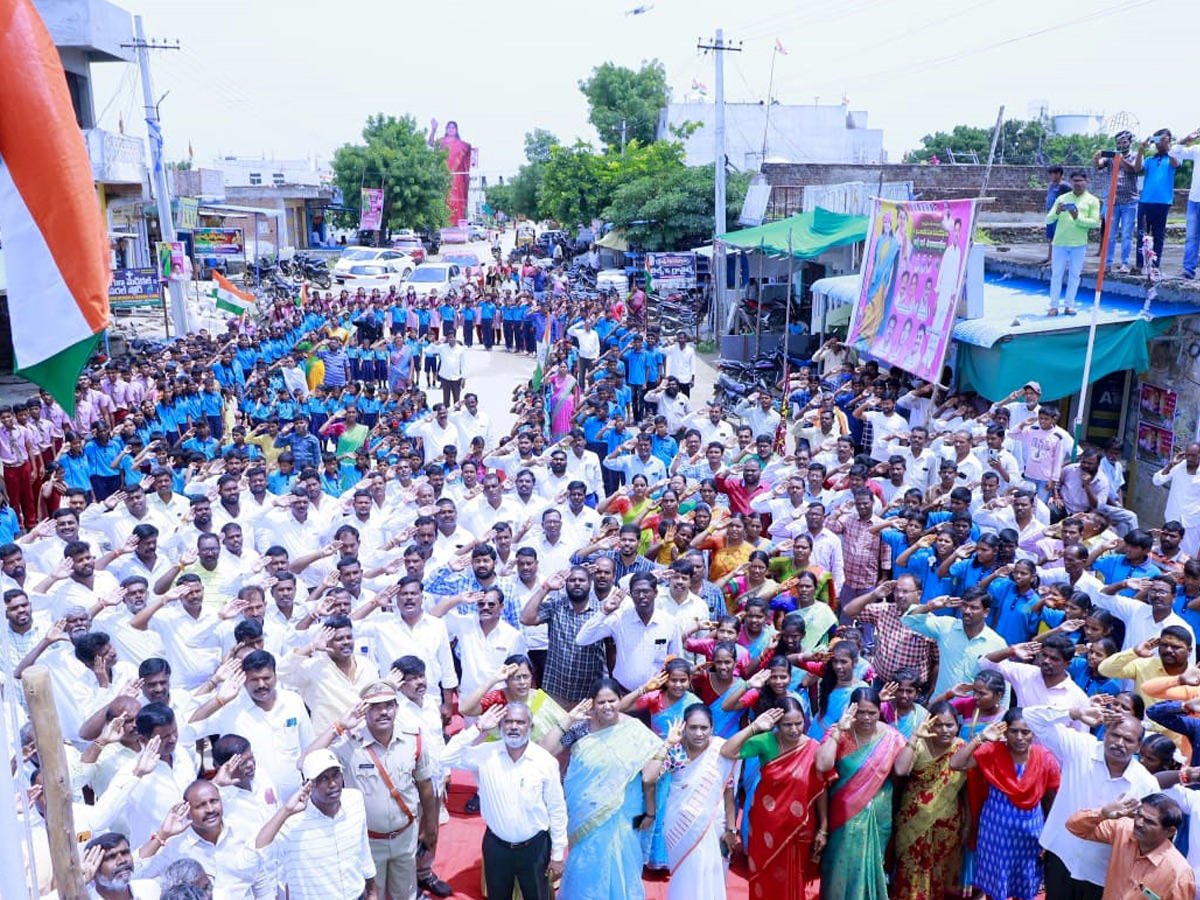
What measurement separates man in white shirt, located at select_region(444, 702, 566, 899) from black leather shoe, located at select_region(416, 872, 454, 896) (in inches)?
27.5

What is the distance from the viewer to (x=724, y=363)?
1869 cm

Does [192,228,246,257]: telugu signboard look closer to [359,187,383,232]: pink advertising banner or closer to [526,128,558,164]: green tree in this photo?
[359,187,383,232]: pink advertising banner

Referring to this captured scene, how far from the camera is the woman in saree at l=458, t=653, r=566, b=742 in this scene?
204 inches

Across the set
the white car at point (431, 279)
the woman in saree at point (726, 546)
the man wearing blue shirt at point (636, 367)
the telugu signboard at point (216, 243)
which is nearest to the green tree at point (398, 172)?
the telugu signboard at point (216, 243)

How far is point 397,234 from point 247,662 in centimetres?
5369

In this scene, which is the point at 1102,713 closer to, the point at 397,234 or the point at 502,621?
the point at 502,621

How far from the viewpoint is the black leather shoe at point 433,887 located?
5.66 m

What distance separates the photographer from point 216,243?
3259cm

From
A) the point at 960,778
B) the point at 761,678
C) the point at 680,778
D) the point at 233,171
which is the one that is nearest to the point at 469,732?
the point at 680,778

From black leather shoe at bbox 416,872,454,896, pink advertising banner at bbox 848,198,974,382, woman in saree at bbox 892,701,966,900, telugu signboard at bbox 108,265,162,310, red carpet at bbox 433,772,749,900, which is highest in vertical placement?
pink advertising banner at bbox 848,198,974,382

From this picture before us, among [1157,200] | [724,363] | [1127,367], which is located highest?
[1157,200]

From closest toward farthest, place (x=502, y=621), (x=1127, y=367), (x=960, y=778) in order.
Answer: (x=960, y=778)
(x=502, y=621)
(x=1127, y=367)

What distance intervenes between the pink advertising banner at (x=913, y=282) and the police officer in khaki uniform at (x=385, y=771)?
24.8 ft

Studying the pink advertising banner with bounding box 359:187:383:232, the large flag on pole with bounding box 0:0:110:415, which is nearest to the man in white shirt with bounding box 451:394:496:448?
the large flag on pole with bounding box 0:0:110:415
